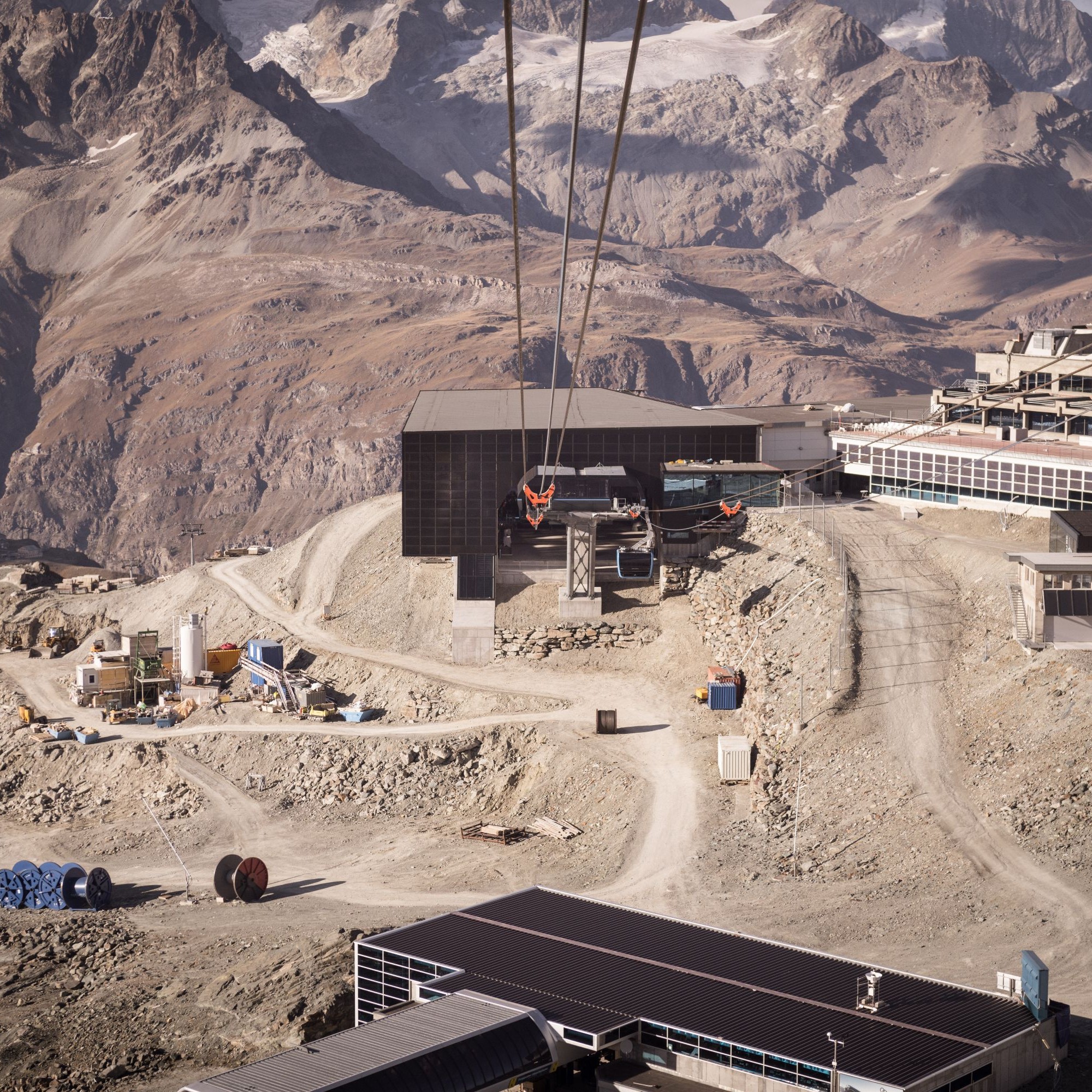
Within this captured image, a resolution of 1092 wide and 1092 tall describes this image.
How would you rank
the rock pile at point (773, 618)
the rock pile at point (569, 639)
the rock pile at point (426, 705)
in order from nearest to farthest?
the rock pile at point (773, 618) < the rock pile at point (426, 705) < the rock pile at point (569, 639)

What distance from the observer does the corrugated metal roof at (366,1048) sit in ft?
125

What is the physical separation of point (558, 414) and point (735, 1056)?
60.5 metres

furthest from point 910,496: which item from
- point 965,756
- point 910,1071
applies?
point 910,1071

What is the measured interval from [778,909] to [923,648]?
19.2 metres

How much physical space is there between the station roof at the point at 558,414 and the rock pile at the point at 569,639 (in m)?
12.2

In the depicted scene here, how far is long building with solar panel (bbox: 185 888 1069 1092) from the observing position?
38438mm

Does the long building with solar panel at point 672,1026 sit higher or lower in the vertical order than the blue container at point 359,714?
lower

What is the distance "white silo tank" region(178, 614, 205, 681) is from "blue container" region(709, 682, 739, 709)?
31.3 meters

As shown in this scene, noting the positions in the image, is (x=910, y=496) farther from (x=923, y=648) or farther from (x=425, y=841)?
(x=425, y=841)

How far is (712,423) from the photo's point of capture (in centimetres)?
9319

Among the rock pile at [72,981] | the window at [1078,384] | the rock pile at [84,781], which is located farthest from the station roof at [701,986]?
the window at [1078,384]

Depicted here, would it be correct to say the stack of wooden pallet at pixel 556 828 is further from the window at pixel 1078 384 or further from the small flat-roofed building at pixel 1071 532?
the window at pixel 1078 384

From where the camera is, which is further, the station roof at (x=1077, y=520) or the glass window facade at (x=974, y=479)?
the glass window facade at (x=974, y=479)

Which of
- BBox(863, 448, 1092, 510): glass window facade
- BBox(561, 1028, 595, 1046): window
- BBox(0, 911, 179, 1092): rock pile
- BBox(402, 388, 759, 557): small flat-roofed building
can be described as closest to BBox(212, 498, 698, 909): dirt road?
BBox(402, 388, 759, 557): small flat-roofed building
